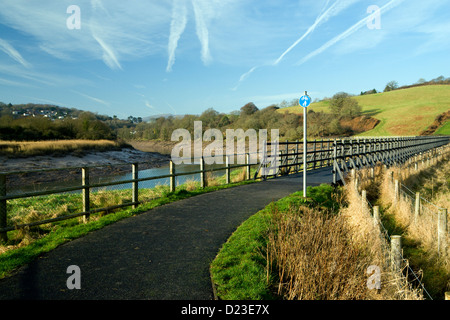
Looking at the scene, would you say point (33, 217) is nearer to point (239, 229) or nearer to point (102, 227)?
point (102, 227)

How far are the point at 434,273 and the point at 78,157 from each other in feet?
108

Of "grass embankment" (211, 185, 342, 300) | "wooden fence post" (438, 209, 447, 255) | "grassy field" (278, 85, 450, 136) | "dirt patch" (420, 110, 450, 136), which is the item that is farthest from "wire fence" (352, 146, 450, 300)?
"grassy field" (278, 85, 450, 136)

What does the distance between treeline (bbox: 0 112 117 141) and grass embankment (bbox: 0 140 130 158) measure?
166 inches

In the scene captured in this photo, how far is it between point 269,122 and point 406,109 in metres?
40.9

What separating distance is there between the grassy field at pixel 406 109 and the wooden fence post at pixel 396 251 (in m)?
64.4

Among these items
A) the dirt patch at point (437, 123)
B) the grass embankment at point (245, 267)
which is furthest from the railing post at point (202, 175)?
the dirt patch at point (437, 123)

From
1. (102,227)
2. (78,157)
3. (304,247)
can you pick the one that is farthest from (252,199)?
(78,157)

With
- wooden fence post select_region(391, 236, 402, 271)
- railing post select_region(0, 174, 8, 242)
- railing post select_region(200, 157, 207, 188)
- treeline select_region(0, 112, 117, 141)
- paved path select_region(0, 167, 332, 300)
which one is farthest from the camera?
treeline select_region(0, 112, 117, 141)

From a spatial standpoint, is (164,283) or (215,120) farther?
(215,120)

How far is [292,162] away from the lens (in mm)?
19688

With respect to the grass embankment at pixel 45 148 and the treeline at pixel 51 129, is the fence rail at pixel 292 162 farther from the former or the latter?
the treeline at pixel 51 129

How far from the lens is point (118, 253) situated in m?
5.27

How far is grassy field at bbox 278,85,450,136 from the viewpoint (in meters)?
64.2

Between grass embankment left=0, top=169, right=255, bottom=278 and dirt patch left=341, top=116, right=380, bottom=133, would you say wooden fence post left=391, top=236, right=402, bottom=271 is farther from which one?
dirt patch left=341, top=116, right=380, bottom=133
